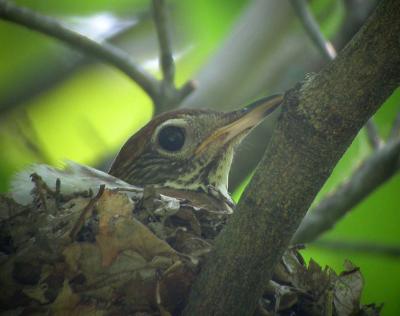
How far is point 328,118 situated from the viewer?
123 inches

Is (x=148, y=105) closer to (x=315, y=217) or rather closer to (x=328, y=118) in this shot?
(x=315, y=217)

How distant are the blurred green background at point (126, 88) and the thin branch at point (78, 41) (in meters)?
0.75

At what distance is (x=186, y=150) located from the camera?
209 inches

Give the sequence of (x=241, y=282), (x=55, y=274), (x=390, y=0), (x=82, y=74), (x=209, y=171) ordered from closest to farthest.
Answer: (x=390, y=0), (x=241, y=282), (x=55, y=274), (x=209, y=171), (x=82, y=74)

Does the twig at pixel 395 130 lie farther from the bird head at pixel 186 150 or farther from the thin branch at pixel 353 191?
the bird head at pixel 186 150

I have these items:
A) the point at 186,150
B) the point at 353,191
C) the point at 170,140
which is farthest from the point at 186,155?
the point at 353,191

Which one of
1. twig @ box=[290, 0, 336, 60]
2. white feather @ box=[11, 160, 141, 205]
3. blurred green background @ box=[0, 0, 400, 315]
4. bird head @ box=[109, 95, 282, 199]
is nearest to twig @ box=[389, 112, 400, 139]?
blurred green background @ box=[0, 0, 400, 315]

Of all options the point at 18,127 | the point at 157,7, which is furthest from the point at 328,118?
the point at 18,127

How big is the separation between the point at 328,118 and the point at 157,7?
102 inches

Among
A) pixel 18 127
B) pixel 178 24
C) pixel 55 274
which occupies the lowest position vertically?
pixel 55 274

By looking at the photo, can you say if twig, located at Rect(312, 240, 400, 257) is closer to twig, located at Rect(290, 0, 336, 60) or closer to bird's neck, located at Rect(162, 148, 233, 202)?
bird's neck, located at Rect(162, 148, 233, 202)

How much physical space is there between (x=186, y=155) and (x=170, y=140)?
0.16 metres

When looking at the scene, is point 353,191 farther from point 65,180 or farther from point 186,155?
point 65,180

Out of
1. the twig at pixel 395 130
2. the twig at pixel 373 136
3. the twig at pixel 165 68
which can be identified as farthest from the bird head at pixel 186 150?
the twig at pixel 395 130
